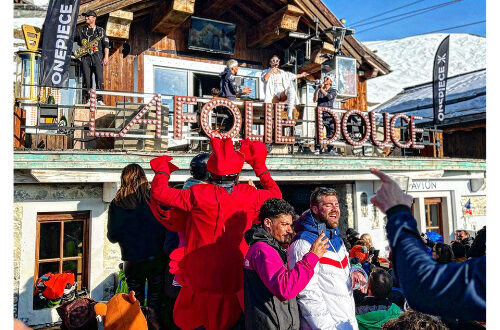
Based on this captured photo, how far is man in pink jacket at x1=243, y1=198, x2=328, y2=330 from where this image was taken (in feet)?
8.08

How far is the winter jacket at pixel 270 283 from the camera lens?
2.46 metres

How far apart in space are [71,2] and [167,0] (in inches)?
99.0

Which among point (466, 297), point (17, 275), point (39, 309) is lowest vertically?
point (39, 309)

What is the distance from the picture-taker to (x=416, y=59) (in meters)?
57.8

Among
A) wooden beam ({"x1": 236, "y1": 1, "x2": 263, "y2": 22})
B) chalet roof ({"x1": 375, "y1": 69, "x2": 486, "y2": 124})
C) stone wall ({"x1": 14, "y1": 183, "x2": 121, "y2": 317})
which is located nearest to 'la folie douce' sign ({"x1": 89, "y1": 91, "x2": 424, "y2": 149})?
stone wall ({"x1": 14, "y1": 183, "x2": 121, "y2": 317})

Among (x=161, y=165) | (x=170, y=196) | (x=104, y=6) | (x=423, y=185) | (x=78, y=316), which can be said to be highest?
(x=104, y=6)

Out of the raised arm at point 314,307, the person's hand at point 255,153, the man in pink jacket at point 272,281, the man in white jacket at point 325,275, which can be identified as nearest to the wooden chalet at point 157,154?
the person's hand at point 255,153

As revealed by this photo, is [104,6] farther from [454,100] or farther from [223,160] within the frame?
[454,100]

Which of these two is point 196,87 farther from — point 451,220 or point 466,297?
point 466,297

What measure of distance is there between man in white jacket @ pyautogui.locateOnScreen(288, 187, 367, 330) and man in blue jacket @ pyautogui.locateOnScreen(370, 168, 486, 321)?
1329mm

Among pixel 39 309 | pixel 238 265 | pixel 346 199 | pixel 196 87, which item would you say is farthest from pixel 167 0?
pixel 238 265

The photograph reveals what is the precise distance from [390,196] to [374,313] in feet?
6.84

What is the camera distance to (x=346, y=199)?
9531 millimetres

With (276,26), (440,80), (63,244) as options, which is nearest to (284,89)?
(276,26)
